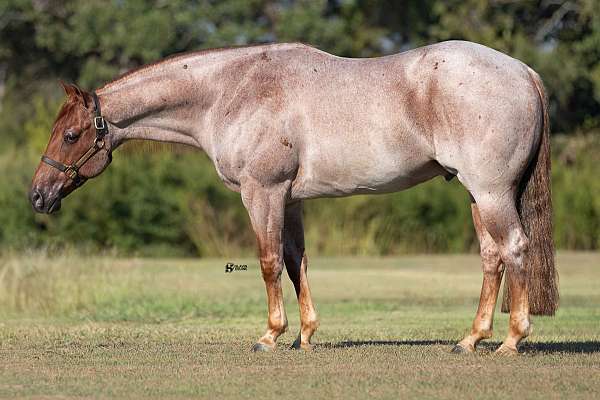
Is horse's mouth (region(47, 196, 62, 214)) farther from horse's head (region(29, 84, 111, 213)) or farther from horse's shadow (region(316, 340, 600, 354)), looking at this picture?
horse's shadow (region(316, 340, 600, 354))

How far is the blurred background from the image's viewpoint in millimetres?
26312

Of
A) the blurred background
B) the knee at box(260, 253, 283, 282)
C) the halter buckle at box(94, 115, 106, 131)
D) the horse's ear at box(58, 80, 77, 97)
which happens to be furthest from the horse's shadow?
the blurred background

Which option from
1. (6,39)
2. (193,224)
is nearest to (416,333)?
(193,224)

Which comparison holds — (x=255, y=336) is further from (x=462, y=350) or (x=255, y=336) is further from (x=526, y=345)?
(x=462, y=350)

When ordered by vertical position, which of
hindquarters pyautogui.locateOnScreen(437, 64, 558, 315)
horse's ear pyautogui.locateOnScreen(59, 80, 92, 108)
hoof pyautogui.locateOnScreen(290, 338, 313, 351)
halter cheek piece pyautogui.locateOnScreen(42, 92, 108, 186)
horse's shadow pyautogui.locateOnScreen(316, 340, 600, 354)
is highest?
horse's ear pyautogui.locateOnScreen(59, 80, 92, 108)

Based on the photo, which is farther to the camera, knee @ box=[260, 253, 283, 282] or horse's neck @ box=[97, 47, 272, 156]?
horse's neck @ box=[97, 47, 272, 156]

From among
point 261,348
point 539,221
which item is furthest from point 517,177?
point 261,348

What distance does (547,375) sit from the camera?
8.88m

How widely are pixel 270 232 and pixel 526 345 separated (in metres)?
2.52

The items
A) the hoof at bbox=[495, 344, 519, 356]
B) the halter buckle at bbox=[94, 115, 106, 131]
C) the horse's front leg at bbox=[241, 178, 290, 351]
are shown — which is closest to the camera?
the hoof at bbox=[495, 344, 519, 356]

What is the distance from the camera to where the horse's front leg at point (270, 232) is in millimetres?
10414

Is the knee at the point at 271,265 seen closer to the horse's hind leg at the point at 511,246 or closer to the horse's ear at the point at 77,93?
the horse's hind leg at the point at 511,246

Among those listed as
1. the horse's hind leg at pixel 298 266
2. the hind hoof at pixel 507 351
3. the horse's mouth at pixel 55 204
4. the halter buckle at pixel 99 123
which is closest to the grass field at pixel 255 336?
the hind hoof at pixel 507 351

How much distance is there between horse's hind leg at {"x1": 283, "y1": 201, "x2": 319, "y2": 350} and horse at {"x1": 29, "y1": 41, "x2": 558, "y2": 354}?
0.01 m
